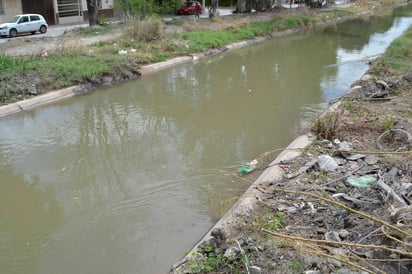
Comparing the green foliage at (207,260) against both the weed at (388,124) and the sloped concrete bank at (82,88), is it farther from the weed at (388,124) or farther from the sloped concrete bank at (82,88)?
the sloped concrete bank at (82,88)

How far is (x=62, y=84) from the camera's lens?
1367cm

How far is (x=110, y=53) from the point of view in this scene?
17.3m

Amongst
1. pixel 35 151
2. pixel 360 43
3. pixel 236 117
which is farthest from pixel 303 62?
pixel 35 151

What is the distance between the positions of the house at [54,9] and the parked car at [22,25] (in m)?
5.08

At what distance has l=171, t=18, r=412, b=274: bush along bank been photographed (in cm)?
455

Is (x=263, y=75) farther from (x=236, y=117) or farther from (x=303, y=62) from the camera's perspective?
(x=236, y=117)

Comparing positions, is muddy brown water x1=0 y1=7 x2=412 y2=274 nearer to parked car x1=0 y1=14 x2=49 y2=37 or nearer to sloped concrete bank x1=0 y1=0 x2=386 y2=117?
sloped concrete bank x1=0 y1=0 x2=386 y2=117

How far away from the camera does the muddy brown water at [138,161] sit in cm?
600

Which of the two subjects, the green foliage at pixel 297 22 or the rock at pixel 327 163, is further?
the green foliage at pixel 297 22

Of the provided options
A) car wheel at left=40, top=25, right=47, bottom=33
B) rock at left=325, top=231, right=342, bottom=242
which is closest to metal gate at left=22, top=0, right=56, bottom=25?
car wheel at left=40, top=25, right=47, bottom=33

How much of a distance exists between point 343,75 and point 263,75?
339cm

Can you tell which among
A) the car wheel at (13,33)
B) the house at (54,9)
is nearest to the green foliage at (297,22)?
the house at (54,9)

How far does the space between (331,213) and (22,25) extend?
24.9 metres

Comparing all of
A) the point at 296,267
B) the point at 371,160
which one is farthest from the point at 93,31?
the point at 296,267
